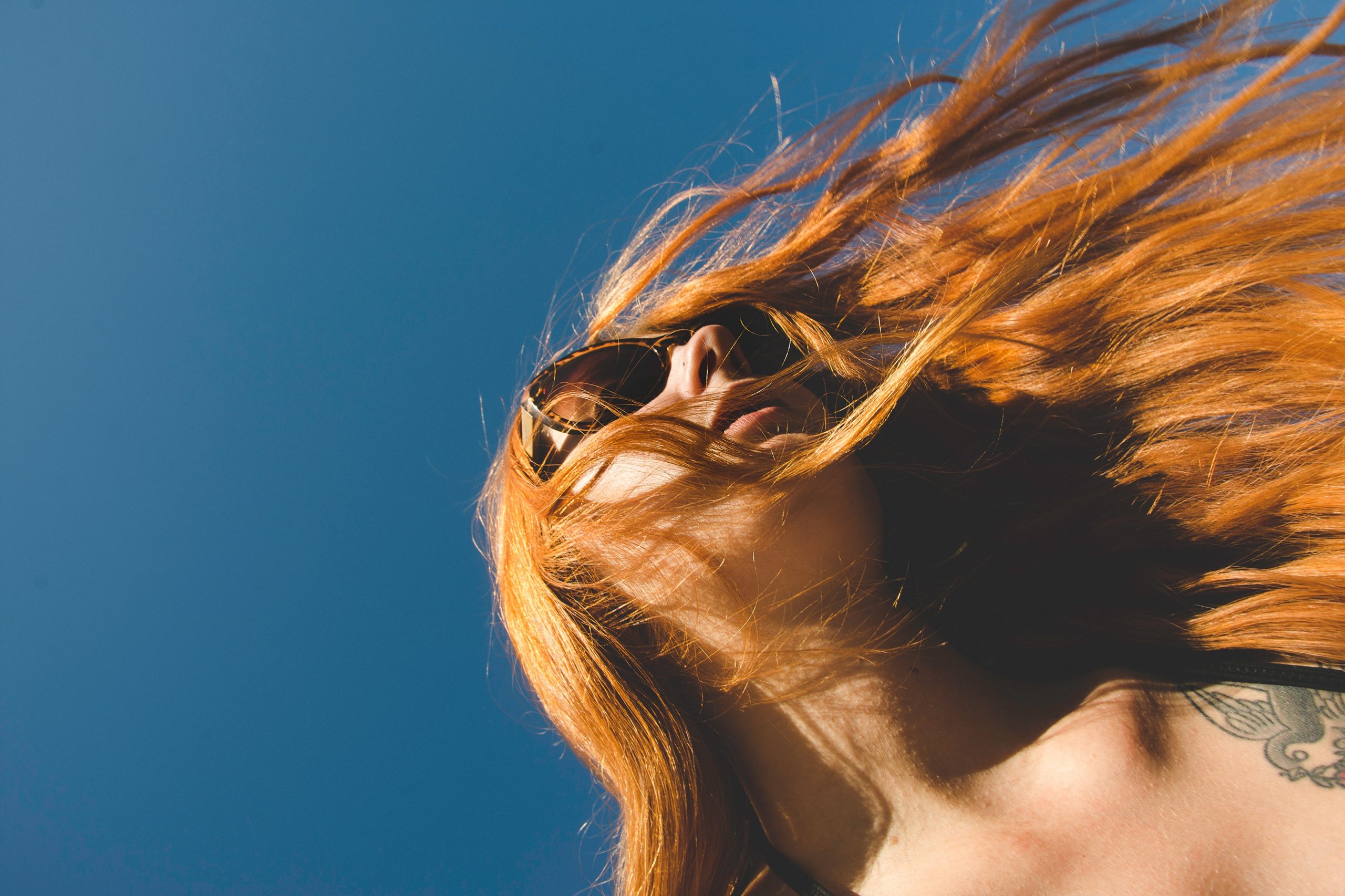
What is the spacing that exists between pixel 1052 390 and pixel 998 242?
11.8 inches

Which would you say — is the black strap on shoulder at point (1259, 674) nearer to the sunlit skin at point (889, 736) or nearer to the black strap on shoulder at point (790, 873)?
the sunlit skin at point (889, 736)

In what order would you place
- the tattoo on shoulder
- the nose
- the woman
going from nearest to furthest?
the tattoo on shoulder < the woman < the nose

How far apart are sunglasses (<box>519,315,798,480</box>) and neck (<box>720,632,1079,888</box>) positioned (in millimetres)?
510

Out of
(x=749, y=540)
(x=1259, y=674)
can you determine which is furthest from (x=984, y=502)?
(x=749, y=540)

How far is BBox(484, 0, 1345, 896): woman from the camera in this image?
Answer: 1.12m

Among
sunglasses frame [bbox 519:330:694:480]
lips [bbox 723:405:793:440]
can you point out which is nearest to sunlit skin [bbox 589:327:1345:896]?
lips [bbox 723:405:793:440]

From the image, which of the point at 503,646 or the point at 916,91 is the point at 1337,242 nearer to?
the point at 916,91

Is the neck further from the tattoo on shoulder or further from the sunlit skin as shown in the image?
the tattoo on shoulder

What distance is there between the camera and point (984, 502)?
1498mm

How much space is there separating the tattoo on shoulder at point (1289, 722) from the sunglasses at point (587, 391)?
901mm

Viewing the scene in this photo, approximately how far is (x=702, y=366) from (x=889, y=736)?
665 millimetres

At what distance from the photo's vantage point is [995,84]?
1423mm

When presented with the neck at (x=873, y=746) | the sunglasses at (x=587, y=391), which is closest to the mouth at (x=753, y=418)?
the sunglasses at (x=587, y=391)

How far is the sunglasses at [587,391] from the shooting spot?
1.32 meters
